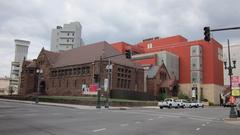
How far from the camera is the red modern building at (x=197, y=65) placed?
10444 centimetres

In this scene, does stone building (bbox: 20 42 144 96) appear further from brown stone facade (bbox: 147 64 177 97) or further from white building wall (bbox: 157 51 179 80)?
white building wall (bbox: 157 51 179 80)

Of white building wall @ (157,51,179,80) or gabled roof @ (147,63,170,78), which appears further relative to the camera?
white building wall @ (157,51,179,80)

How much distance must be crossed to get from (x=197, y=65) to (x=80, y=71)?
4633 cm

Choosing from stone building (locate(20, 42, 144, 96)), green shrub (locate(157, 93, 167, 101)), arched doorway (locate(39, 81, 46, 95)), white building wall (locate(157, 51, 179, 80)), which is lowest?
green shrub (locate(157, 93, 167, 101))


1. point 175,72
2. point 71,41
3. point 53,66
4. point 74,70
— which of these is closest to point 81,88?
point 74,70

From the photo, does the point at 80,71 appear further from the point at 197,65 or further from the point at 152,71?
the point at 197,65

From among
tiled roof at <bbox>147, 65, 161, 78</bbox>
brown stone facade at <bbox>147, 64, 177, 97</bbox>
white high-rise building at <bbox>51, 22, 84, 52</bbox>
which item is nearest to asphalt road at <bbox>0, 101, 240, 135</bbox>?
brown stone facade at <bbox>147, 64, 177, 97</bbox>

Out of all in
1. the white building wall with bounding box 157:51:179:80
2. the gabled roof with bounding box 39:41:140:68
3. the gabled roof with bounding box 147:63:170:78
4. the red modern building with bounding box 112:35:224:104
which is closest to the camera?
the gabled roof with bounding box 39:41:140:68

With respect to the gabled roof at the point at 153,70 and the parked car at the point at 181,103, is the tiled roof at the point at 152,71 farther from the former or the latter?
the parked car at the point at 181,103

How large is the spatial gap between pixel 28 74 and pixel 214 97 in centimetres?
6094

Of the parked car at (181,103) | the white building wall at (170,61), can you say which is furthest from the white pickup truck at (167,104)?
the white building wall at (170,61)

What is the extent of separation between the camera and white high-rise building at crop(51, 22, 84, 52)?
6107 inches

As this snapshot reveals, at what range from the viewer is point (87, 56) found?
79875mm

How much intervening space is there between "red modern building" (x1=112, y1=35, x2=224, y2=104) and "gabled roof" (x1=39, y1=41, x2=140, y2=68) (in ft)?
89.6
